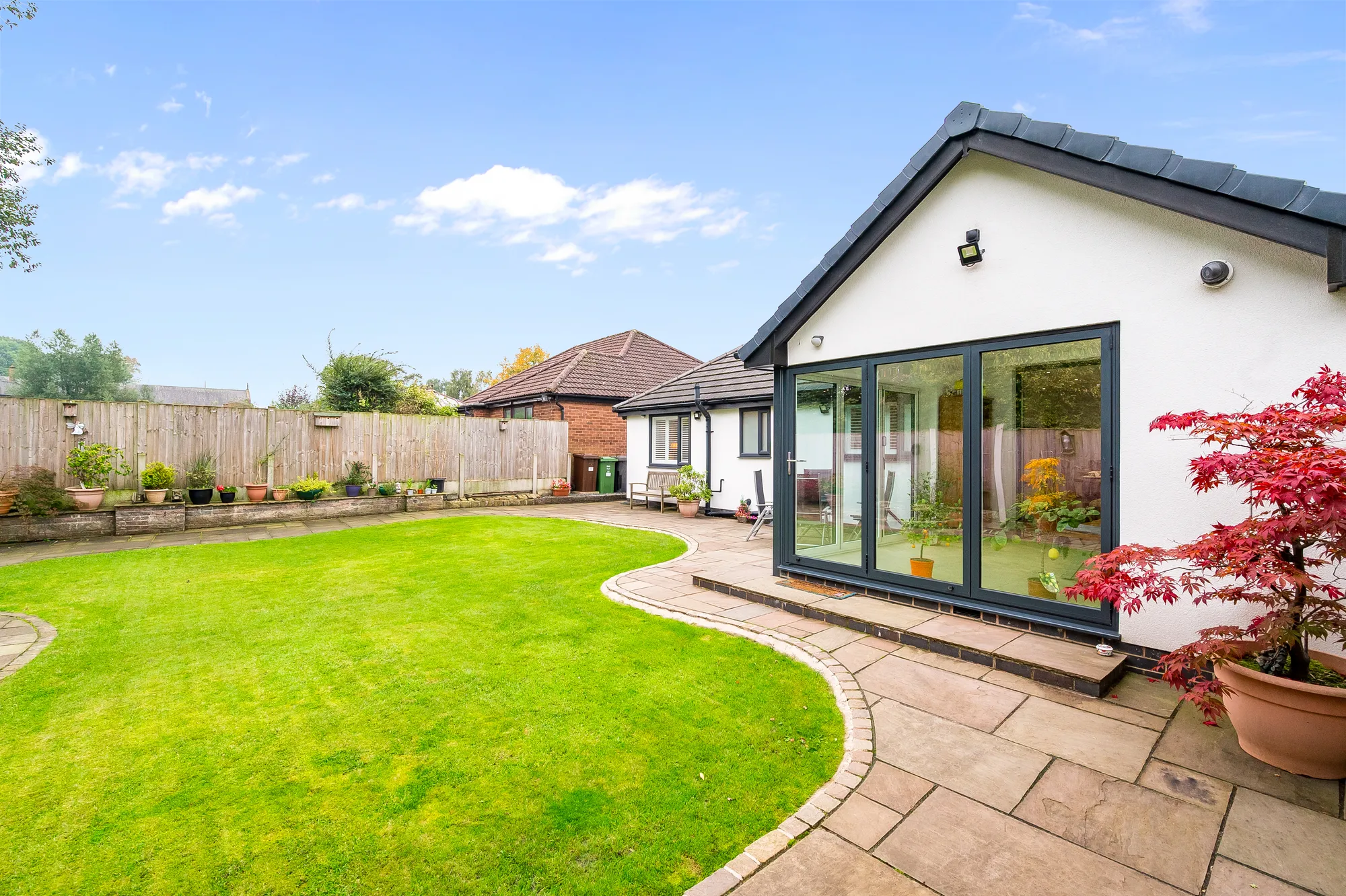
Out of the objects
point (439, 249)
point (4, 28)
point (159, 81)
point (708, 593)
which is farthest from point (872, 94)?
point (439, 249)

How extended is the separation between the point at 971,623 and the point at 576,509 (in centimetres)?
1042

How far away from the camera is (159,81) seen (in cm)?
1354

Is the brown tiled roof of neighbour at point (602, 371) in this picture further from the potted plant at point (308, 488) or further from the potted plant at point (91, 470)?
the potted plant at point (91, 470)

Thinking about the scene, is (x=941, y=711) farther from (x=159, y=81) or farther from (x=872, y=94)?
(x=159, y=81)

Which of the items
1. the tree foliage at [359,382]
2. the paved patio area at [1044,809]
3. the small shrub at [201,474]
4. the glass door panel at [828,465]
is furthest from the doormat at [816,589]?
the tree foliage at [359,382]

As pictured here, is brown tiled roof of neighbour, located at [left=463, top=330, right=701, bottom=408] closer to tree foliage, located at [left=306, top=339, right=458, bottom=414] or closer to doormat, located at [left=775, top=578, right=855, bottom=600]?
tree foliage, located at [left=306, top=339, right=458, bottom=414]

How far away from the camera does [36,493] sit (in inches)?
337

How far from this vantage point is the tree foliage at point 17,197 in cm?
1266

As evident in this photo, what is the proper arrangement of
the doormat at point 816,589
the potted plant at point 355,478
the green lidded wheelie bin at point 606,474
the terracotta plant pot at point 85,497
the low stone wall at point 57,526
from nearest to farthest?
the doormat at point 816,589 < the low stone wall at point 57,526 < the terracotta plant pot at point 85,497 < the potted plant at point 355,478 < the green lidded wheelie bin at point 606,474

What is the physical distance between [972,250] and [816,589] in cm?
333

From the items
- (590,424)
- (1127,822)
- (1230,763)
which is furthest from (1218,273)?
(590,424)

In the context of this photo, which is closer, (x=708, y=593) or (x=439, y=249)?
(x=708, y=593)

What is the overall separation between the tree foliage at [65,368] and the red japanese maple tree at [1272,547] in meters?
54.0

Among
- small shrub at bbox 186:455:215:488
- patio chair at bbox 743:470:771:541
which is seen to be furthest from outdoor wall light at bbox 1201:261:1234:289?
small shrub at bbox 186:455:215:488
